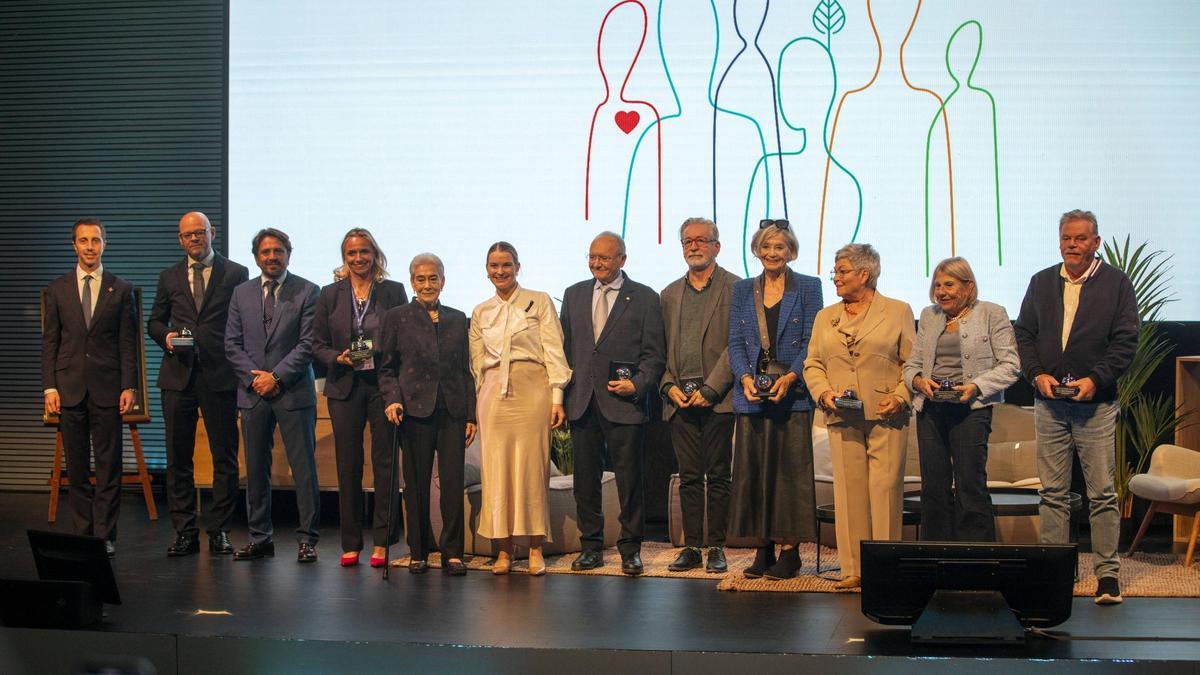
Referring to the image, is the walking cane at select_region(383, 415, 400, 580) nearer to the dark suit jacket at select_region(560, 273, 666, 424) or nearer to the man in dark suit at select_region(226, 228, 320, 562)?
the man in dark suit at select_region(226, 228, 320, 562)

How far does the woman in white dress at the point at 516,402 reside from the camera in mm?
5473

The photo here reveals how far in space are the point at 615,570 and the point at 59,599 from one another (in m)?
2.26

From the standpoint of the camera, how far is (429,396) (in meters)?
5.47

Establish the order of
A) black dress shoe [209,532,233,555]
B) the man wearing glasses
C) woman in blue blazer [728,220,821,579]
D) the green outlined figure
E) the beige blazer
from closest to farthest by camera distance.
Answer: the beige blazer, woman in blue blazer [728,220,821,579], the man wearing glasses, black dress shoe [209,532,233,555], the green outlined figure

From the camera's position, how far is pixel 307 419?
5.81 meters

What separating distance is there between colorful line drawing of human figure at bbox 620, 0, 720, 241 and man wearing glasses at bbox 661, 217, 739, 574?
5.38ft

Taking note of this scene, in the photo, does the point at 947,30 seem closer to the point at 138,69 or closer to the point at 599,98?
the point at 599,98

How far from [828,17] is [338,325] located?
3.25 meters

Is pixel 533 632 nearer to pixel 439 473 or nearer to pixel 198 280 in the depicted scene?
pixel 439 473

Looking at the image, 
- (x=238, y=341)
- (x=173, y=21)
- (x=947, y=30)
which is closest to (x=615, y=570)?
(x=238, y=341)

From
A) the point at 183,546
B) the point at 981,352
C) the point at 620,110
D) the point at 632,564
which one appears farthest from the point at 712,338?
the point at 183,546

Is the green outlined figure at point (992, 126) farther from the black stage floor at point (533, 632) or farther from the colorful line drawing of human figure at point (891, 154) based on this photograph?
the black stage floor at point (533, 632)

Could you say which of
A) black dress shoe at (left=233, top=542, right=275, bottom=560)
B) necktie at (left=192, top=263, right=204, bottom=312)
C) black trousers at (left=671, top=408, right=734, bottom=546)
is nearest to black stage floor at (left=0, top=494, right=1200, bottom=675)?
black trousers at (left=671, top=408, right=734, bottom=546)

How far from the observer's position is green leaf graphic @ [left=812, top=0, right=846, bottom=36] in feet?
23.1
